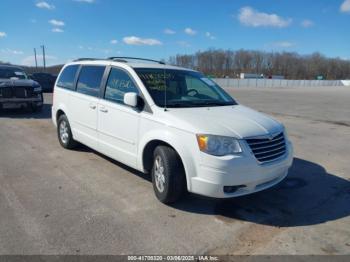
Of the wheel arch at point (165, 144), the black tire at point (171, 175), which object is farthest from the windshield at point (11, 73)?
the black tire at point (171, 175)

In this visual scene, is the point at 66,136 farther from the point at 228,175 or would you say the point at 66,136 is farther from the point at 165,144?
the point at 228,175

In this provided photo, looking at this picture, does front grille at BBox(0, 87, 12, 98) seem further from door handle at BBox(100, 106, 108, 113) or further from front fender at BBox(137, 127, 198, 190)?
front fender at BBox(137, 127, 198, 190)

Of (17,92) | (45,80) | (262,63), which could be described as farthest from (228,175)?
(262,63)

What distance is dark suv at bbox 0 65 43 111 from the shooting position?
10671mm

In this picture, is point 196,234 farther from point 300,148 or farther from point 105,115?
point 300,148

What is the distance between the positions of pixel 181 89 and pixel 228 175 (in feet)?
6.20

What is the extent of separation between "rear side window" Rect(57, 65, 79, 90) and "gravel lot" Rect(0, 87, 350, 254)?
1.51 metres

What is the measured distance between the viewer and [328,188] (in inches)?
191

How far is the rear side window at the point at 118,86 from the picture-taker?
4656mm

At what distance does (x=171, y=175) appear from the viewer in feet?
12.4

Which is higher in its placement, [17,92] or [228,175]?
[17,92]

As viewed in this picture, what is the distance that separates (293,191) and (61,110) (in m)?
4.78

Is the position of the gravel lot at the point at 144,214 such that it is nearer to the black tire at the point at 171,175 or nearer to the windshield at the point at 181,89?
the black tire at the point at 171,175

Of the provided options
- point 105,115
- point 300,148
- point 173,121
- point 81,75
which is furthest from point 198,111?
point 300,148
